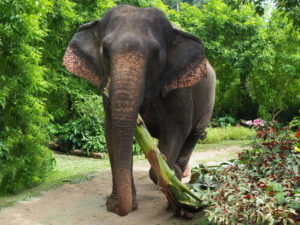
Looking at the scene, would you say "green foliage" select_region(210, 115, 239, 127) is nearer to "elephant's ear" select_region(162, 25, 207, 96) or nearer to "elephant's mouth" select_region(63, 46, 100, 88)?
"elephant's ear" select_region(162, 25, 207, 96)

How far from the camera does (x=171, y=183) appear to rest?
4.10 metres

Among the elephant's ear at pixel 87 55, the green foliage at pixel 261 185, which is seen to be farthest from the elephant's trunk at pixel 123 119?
the elephant's ear at pixel 87 55

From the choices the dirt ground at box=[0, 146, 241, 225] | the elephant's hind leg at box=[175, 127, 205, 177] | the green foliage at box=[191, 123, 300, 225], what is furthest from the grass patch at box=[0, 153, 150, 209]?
the green foliage at box=[191, 123, 300, 225]

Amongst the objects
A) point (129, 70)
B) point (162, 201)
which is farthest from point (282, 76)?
point (129, 70)

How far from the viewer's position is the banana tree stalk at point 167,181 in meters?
3.96

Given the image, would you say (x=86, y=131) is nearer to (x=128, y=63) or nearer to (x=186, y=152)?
(x=186, y=152)

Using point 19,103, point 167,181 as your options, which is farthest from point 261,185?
point 19,103

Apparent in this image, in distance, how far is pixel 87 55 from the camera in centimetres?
450

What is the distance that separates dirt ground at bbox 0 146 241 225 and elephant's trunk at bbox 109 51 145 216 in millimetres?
1125

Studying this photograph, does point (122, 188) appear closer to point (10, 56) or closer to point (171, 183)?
point (171, 183)

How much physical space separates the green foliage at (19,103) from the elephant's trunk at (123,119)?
2.68 metres

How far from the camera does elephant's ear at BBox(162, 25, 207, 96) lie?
4363 millimetres

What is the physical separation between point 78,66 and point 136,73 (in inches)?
52.5

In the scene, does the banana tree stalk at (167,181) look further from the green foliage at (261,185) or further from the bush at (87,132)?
the bush at (87,132)
